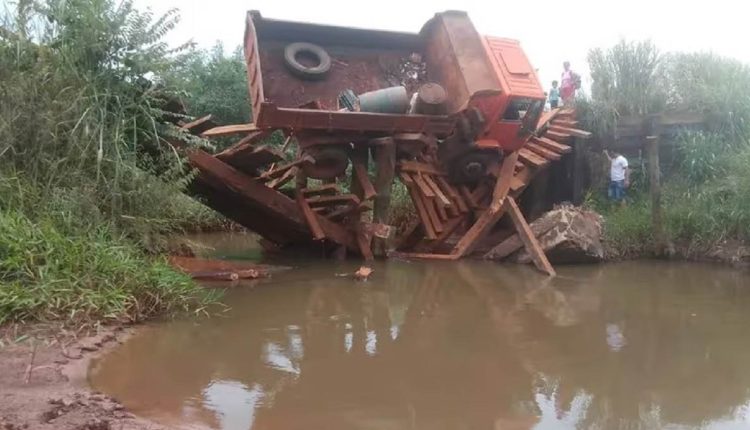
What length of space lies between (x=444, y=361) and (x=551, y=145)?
24.0 feet

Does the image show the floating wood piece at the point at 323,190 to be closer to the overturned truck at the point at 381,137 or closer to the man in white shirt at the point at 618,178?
the overturned truck at the point at 381,137

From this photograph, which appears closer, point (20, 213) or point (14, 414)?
point (14, 414)

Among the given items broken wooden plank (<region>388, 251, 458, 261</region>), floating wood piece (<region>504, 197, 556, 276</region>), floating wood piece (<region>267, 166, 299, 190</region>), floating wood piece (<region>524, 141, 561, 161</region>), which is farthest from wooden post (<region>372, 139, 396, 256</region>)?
floating wood piece (<region>524, 141, 561, 161</region>)

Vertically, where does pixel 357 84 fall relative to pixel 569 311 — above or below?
above

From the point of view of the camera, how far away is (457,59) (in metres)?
9.68

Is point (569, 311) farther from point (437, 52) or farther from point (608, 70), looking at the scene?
point (608, 70)

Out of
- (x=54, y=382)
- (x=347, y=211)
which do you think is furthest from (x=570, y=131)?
(x=54, y=382)

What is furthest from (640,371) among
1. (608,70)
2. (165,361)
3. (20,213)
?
(608,70)

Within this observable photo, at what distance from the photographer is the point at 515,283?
7934 mm

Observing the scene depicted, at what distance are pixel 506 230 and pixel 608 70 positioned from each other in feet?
14.3

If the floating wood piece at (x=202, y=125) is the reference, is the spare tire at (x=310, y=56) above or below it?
above

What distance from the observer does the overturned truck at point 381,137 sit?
8.88 meters

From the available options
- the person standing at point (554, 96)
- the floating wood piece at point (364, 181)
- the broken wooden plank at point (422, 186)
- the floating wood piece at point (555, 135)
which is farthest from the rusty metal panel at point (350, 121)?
the person standing at point (554, 96)

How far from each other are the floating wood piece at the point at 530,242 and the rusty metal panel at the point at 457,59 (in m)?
1.58
